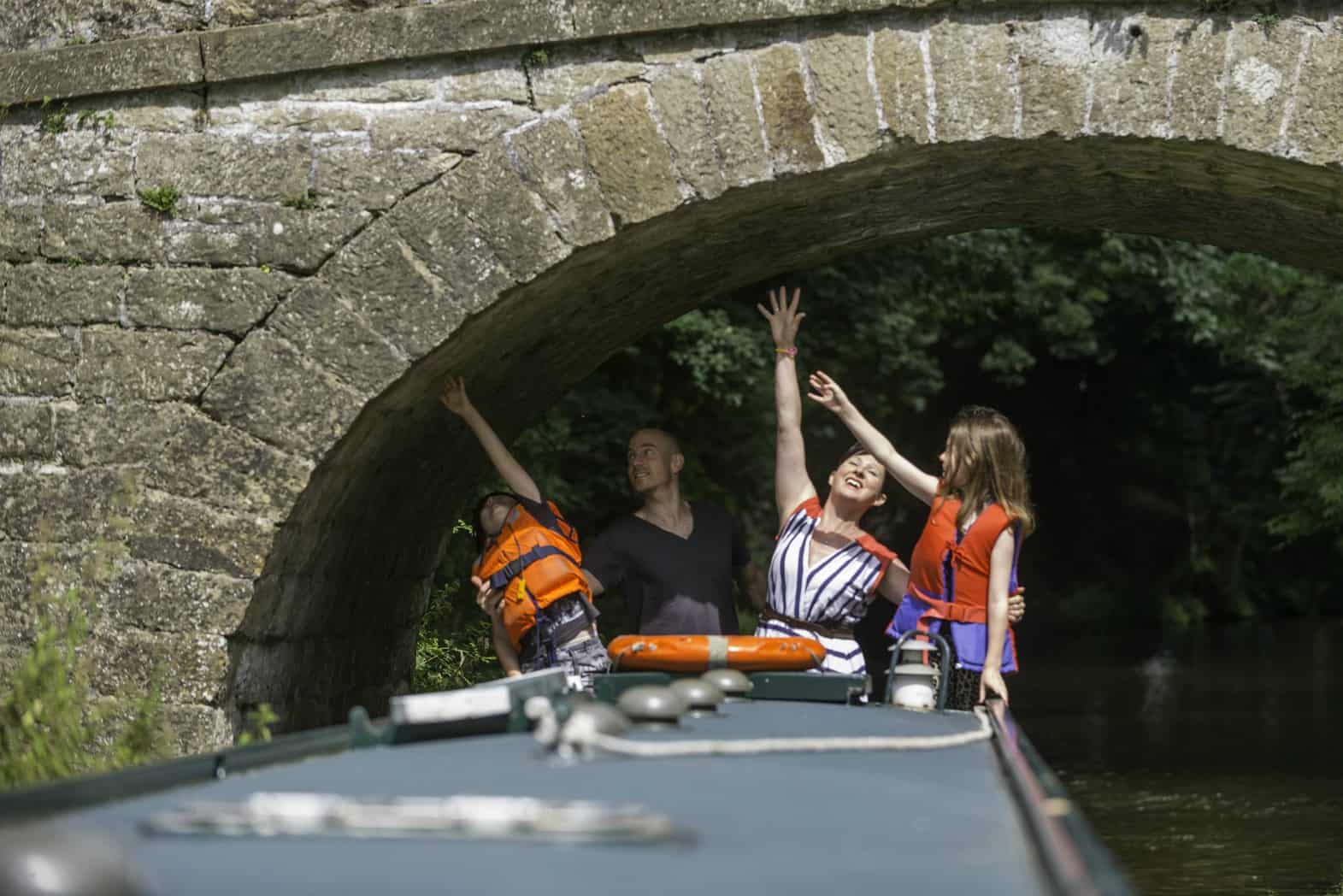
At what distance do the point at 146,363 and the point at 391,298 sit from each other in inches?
33.6

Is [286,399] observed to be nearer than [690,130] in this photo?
No

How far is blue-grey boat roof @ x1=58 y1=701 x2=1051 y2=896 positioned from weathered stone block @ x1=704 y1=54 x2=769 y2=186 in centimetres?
233

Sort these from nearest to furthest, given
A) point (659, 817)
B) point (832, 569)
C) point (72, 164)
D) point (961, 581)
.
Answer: point (659, 817)
point (961, 581)
point (832, 569)
point (72, 164)

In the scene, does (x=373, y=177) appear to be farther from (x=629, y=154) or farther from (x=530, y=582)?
(x=530, y=582)

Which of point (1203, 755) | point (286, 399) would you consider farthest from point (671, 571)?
point (1203, 755)

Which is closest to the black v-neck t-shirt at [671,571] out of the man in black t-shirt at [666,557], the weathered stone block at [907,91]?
the man in black t-shirt at [666,557]

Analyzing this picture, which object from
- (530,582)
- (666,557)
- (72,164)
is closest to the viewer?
(530,582)

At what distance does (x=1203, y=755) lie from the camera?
487 inches

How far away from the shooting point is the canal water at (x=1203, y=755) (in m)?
8.37

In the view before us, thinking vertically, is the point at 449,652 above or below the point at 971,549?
below

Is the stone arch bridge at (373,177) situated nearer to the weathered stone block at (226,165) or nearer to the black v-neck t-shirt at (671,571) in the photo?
the weathered stone block at (226,165)

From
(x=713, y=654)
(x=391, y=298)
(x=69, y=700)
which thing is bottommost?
(x=69, y=700)

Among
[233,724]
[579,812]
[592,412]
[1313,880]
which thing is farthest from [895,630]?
[592,412]

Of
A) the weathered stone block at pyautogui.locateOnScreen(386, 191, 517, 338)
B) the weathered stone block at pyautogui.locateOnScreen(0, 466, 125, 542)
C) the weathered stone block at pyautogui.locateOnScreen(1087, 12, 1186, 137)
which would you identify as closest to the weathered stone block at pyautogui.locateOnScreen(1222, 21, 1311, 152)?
the weathered stone block at pyautogui.locateOnScreen(1087, 12, 1186, 137)
